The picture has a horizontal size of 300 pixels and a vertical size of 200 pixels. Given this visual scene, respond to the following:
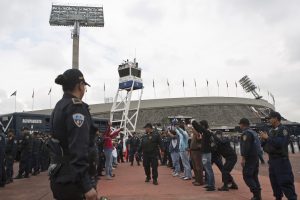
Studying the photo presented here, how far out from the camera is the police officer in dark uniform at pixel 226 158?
9.09 metres

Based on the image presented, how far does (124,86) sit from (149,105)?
3110 cm

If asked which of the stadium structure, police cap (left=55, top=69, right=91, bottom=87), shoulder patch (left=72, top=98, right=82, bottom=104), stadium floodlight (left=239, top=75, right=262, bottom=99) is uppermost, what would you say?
stadium floodlight (left=239, top=75, right=262, bottom=99)

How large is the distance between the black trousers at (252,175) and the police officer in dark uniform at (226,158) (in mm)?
1555

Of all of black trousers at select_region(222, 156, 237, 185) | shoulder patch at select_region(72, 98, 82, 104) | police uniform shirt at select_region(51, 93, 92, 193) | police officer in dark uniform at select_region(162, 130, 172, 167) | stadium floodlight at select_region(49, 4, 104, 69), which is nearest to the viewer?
police uniform shirt at select_region(51, 93, 92, 193)

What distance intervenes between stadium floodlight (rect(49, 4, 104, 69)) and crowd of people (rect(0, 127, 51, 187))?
151 ft

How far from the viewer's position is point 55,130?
117 inches

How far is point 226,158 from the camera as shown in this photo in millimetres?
9312

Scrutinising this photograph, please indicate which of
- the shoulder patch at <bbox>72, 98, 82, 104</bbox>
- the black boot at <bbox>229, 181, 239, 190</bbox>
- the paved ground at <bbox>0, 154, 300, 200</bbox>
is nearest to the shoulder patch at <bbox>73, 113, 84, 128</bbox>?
the shoulder patch at <bbox>72, 98, 82, 104</bbox>

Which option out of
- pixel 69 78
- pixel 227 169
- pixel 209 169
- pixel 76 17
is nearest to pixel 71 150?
pixel 69 78

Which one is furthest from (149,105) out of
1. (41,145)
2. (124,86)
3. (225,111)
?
(41,145)

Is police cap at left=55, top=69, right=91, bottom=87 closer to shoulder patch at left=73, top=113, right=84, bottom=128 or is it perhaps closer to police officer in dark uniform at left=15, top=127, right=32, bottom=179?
shoulder patch at left=73, top=113, right=84, bottom=128

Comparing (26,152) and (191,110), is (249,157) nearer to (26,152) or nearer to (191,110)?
(26,152)

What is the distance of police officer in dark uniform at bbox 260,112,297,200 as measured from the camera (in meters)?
6.30

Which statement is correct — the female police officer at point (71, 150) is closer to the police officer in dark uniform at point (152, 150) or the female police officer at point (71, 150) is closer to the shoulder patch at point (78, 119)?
the shoulder patch at point (78, 119)
